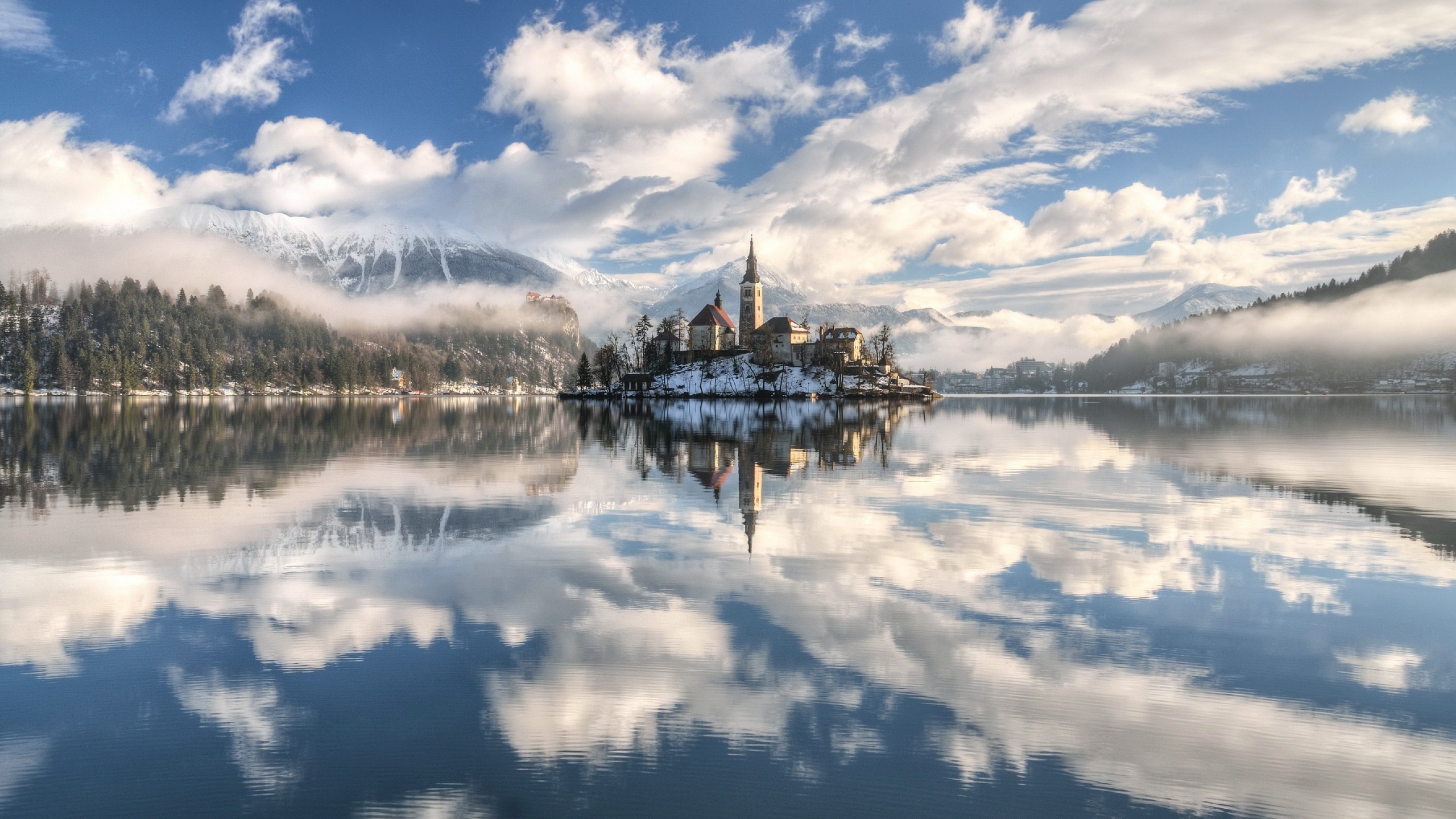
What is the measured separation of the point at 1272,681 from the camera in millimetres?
11711

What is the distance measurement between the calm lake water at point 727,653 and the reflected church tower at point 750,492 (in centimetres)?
34

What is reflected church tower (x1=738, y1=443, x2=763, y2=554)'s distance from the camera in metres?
24.4

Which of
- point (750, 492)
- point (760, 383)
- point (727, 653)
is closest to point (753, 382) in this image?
point (760, 383)

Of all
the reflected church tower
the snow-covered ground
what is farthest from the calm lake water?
the snow-covered ground

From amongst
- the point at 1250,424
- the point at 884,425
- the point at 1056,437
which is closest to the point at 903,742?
the point at 1056,437

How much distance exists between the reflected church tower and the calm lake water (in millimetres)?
340

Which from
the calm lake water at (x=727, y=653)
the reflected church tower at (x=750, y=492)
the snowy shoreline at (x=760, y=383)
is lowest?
the calm lake water at (x=727, y=653)

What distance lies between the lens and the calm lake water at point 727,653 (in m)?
8.86

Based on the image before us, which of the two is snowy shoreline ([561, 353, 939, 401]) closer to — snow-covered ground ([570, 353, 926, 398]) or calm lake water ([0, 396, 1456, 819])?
snow-covered ground ([570, 353, 926, 398])

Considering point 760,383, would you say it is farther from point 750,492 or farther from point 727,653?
point 727,653

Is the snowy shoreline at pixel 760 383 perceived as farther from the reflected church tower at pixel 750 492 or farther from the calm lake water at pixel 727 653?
the calm lake water at pixel 727 653

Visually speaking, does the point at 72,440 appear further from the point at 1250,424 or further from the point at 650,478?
the point at 1250,424

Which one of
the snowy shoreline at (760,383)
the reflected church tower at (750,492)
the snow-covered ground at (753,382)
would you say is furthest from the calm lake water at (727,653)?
the snow-covered ground at (753,382)

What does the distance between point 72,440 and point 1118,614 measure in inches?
2737
